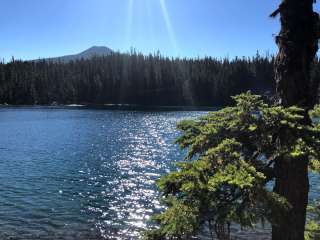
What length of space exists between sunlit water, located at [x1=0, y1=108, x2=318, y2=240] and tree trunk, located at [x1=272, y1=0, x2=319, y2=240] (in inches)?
118

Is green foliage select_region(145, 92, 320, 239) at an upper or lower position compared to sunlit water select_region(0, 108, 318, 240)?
upper

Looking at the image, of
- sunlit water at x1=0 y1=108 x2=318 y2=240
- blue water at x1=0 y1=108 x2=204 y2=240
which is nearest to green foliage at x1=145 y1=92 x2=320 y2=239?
sunlit water at x1=0 y1=108 x2=318 y2=240

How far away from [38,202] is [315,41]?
24.6 metres

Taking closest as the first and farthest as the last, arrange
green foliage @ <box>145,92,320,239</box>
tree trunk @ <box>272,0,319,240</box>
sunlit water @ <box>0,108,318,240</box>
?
green foliage @ <box>145,92,320,239</box> → tree trunk @ <box>272,0,319,240</box> → sunlit water @ <box>0,108,318,240</box>

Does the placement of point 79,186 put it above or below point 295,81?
below

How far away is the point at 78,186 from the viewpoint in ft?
114

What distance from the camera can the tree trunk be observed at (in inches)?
328

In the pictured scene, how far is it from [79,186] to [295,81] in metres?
28.5

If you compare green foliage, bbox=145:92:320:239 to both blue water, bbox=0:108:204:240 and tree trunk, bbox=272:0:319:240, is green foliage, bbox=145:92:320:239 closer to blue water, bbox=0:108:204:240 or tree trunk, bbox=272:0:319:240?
tree trunk, bbox=272:0:319:240

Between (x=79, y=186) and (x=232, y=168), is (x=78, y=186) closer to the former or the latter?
(x=79, y=186)

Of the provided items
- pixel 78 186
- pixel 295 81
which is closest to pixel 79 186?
pixel 78 186

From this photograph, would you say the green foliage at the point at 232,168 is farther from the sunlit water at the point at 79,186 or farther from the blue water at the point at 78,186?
the blue water at the point at 78,186

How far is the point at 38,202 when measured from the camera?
1134 inches

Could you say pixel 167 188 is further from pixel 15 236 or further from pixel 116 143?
pixel 116 143
